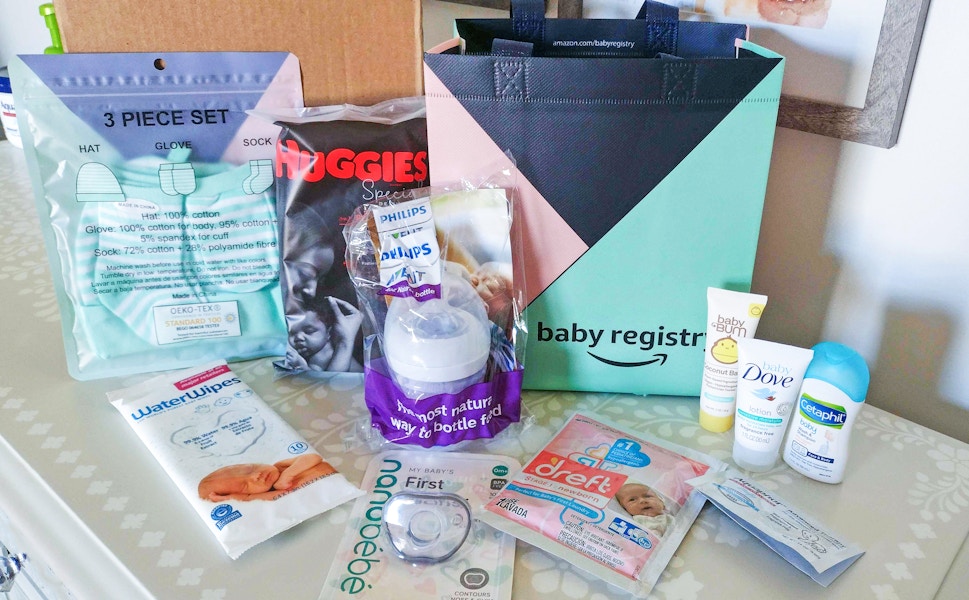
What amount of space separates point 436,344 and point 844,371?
306 mm

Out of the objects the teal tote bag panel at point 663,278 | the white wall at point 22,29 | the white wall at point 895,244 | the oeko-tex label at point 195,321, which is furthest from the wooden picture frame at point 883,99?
the white wall at point 22,29

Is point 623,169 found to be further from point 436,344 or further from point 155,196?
point 155,196

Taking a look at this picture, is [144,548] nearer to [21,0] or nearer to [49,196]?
[49,196]

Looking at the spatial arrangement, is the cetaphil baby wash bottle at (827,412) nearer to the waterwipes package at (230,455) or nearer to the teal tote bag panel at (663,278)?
the teal tote bag panel at (663,278)

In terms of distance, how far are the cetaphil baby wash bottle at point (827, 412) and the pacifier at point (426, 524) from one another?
269mm

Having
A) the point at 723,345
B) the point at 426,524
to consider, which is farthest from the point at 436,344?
the point at 723,345

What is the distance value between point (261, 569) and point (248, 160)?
39 centimetres

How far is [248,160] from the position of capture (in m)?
0.74

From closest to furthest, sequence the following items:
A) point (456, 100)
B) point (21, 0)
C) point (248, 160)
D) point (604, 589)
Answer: point (604, 589) < point (456, 100) < point (248, 160) < point (21, 0)

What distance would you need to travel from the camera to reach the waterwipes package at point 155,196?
0.70 meters

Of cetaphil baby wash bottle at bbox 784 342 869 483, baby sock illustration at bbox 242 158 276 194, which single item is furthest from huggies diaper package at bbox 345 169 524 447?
cetaphil baby wash bottle at bbox 784 342 869 483

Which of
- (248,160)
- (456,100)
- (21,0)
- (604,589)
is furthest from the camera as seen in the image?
(21,0)

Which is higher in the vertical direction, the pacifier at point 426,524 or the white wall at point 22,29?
the white wall at point 22,29

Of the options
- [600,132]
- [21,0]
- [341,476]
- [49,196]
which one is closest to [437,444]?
[341,476]
